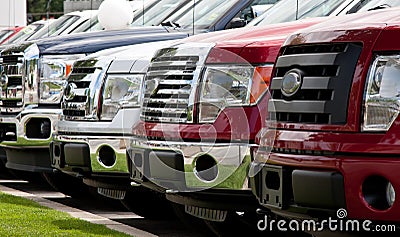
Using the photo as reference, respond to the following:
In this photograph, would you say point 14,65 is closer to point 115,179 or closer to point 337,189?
point 115,179

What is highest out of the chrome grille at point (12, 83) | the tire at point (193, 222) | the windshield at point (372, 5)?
the windshield at point (372, 5)

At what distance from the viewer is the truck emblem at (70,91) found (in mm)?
8961

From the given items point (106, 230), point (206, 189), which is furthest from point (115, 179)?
point (206, 189)

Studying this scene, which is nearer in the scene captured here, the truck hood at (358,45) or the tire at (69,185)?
the truck hood at (358,45)

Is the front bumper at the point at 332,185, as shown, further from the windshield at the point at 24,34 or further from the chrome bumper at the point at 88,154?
the windshield at the point at 24,34

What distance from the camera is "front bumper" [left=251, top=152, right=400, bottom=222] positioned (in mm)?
4895

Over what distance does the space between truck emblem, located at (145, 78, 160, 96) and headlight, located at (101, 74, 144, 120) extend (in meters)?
0.74

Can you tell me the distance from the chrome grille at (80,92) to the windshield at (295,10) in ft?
4.14

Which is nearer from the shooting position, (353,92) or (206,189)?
(353,92)

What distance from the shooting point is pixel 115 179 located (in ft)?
27.7

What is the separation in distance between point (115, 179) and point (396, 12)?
11.1ft

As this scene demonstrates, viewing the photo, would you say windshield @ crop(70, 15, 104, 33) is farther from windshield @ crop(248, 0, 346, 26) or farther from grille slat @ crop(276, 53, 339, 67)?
grille slat @ crop(276, 53, 339, 67)

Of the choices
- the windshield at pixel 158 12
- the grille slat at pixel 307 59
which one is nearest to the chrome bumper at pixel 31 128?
the windshield at pixel 158 12

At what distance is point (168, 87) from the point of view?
718 centimetres
